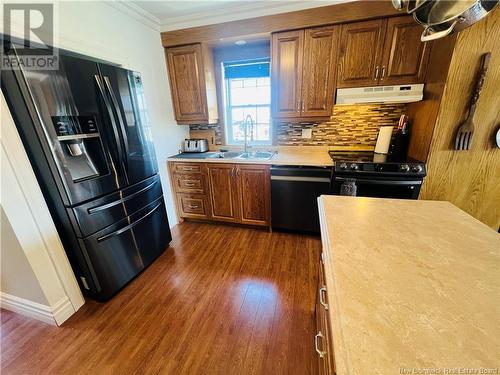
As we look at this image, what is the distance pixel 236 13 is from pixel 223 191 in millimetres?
1911

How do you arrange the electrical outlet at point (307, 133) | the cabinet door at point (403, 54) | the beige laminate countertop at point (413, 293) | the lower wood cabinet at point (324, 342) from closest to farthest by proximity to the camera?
the beige laminate countertop at point (413, 293) → the lower wood cabinet at point (324, 342) → the cabinet door at point (403, 54) → the electrical outlet at point (307, 133)

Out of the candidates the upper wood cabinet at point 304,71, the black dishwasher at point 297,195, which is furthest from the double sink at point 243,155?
the upper wood cabinet at point 304,71

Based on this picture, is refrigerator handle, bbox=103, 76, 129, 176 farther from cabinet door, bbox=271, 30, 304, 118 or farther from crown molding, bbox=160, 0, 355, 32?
cabinet door, bbox=271, 30, 304, 118

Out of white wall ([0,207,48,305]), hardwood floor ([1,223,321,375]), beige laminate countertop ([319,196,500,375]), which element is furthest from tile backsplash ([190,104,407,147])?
white wall ([0,207,48,305])

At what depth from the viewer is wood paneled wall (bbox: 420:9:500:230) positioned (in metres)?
1.53

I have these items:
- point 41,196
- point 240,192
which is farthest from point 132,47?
point 240,192

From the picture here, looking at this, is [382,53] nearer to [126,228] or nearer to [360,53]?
[360,53]

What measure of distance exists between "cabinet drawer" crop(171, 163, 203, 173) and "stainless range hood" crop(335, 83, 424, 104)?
1.73 m

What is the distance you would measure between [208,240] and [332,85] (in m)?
2.20

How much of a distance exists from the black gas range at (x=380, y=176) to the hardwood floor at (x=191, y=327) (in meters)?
0.85

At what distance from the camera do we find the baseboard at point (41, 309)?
149cm

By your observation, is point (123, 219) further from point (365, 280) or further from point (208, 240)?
point (365, 280)

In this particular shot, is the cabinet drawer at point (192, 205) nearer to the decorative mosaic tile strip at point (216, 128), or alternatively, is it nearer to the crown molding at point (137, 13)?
the decorative mosaic tile strip at point (216, 128)

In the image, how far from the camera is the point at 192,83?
2.50 metres
